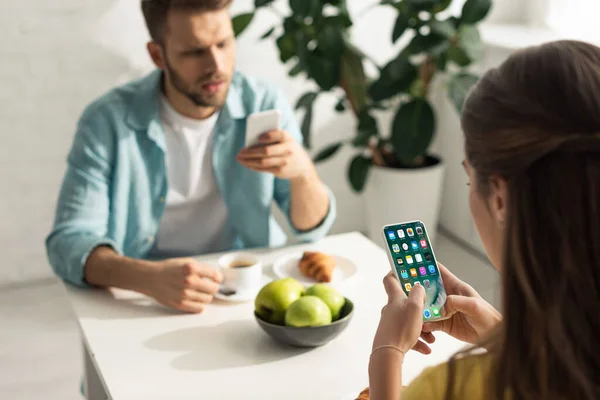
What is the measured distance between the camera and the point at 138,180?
1.87m

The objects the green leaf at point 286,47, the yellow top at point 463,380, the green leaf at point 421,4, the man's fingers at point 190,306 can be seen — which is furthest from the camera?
the green leaf at point 286,47

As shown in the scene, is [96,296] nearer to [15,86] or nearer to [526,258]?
[526,258]

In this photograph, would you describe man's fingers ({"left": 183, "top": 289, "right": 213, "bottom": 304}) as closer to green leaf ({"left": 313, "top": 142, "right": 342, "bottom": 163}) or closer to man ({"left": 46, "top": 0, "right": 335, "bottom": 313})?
man ({"left": 46, "top": 0, "right": 335, "bottom": 313})

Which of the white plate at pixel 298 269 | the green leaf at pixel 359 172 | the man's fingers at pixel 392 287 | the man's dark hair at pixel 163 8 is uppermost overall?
the man's dark hair at pixel 163 8

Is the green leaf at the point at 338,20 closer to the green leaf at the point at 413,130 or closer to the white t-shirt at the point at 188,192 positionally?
the green leaf at the point at 413,130

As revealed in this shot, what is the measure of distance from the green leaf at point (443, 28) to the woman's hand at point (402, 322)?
1.84 metres

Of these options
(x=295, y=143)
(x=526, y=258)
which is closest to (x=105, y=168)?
(x=295, y=143)

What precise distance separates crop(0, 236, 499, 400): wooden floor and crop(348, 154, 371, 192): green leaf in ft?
1.75

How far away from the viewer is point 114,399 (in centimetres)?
121

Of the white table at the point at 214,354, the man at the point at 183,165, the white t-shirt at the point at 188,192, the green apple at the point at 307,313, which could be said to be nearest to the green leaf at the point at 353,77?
the man at the point at 183,165

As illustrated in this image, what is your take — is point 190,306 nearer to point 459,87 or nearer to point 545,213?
point 545,213

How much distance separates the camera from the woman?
31.3 inches

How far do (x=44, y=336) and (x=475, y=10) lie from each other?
6.05ft

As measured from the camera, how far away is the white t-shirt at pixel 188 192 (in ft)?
6.41
